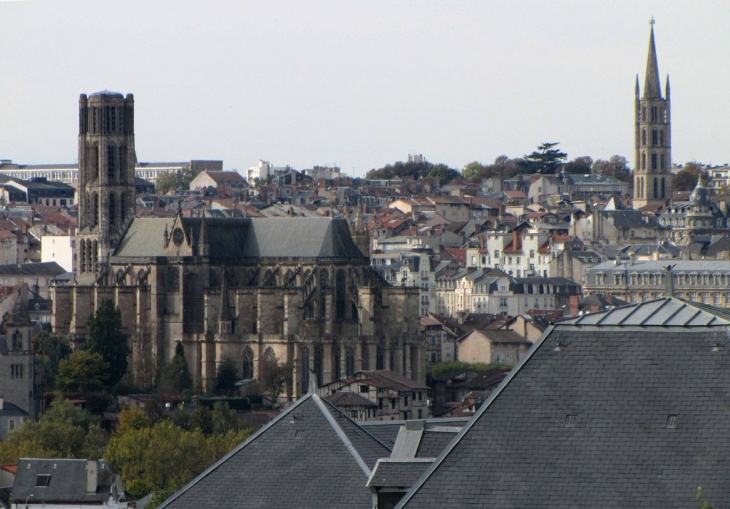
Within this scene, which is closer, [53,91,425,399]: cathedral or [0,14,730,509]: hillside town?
[0,14,730,509]: hillside town

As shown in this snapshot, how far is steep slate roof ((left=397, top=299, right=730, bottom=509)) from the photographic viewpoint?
637 inches

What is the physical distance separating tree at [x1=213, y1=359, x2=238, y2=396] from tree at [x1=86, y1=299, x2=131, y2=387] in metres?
3.91

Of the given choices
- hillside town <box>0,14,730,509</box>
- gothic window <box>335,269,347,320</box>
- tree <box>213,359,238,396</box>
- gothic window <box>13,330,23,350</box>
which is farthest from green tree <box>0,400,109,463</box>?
gothic window <box>335,269,347,320</box>

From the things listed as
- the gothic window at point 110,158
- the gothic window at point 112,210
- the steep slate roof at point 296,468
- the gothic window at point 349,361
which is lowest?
the gothic window at point 349,361

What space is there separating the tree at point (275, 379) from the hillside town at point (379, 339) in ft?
0.50

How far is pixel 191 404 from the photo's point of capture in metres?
93.1

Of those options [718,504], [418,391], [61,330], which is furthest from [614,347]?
[61,330]

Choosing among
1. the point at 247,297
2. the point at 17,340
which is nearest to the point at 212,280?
the point at 247,297

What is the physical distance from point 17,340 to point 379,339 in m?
16.7

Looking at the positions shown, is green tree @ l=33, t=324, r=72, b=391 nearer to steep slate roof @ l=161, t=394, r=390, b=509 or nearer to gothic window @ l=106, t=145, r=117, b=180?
gothic window @ l=106, t=145, r=117, b=180

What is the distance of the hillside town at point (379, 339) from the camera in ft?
54.1

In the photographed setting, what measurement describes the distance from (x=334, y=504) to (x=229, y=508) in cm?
88

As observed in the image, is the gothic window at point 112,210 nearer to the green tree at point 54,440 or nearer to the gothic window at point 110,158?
the gothic window at point 110,158

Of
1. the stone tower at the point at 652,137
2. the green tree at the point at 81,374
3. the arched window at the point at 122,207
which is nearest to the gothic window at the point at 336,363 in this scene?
the green tree at the point at 81,374
